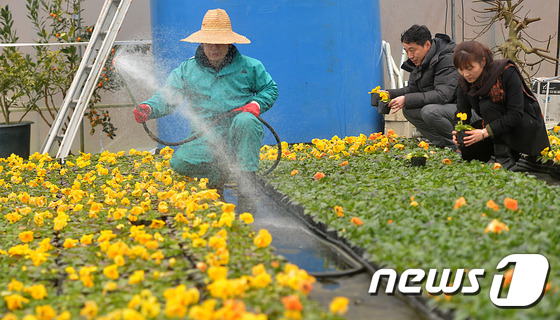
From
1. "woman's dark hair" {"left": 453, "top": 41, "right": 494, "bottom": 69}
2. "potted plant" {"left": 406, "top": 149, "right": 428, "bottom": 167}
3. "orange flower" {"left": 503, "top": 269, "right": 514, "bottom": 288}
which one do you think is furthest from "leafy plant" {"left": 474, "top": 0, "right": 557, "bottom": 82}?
"orange flower" {"left": 503, "top": 269, "right": 514, "bottom": 288}

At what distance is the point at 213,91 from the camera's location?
4496 millimetres

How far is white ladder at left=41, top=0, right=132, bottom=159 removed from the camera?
616 centimetres

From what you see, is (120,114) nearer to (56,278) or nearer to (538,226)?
(56,278)

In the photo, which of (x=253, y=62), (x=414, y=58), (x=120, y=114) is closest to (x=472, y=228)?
(x=253, y=62)

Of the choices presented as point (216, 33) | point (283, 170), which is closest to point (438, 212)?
point (283, 170)

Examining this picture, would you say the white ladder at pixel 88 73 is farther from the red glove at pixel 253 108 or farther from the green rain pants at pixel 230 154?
the red glove at pixel 253 108

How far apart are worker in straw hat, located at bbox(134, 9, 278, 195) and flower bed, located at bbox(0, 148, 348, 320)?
50 centimetres

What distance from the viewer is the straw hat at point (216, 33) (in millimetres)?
4242

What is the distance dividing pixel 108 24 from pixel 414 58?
3258 mm

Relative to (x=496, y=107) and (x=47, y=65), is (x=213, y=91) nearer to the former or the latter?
(x=496, y=107)

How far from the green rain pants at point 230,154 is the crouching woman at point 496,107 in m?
1.45

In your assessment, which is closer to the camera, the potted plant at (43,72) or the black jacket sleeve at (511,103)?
the black jacket sleeve at (511,103)

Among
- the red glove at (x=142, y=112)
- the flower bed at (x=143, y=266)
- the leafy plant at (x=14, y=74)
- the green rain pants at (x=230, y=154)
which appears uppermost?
the leafy plant at (x=14, y=74)

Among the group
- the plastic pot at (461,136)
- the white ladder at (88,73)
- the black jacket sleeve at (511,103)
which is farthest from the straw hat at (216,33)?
the white ladder at (88,73)
